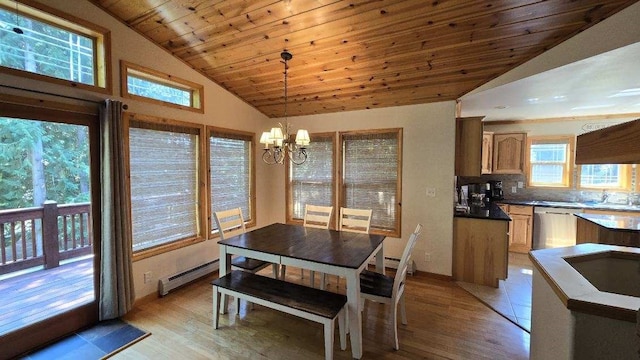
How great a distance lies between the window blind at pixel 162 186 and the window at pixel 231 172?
0.98 feet

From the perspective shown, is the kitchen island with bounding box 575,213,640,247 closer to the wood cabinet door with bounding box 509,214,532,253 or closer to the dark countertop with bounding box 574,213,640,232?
the dark countertop with bounding box 574,213,640,232

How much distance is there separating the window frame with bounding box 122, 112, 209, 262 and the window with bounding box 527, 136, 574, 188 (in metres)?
5.84

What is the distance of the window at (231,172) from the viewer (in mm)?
3895

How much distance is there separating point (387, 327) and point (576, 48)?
295 centimetres

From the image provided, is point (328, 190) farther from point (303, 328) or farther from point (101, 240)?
point (101, 240)

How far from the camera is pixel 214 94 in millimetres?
3820

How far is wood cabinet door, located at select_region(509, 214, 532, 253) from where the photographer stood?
465 centimetres

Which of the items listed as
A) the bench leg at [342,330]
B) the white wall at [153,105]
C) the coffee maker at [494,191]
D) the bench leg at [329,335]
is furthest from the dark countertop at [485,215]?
the white wall at [153,105]

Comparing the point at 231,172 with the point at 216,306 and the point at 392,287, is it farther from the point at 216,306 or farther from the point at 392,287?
the point at 392,287

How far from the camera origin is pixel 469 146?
3.62 meters

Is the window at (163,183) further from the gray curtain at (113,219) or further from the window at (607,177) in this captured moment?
the window at (607,177)

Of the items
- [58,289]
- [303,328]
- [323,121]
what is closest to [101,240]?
[58,289]

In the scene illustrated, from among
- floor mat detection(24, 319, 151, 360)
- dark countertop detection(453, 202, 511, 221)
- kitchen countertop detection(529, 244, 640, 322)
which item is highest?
kitchen countertop detection(529, 244, 640, 322)

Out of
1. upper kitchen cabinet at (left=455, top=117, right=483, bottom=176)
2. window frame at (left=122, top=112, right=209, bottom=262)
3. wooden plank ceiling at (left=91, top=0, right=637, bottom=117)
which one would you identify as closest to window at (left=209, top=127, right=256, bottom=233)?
window frame at (left=122, top=112, right=209, bottom=262)
